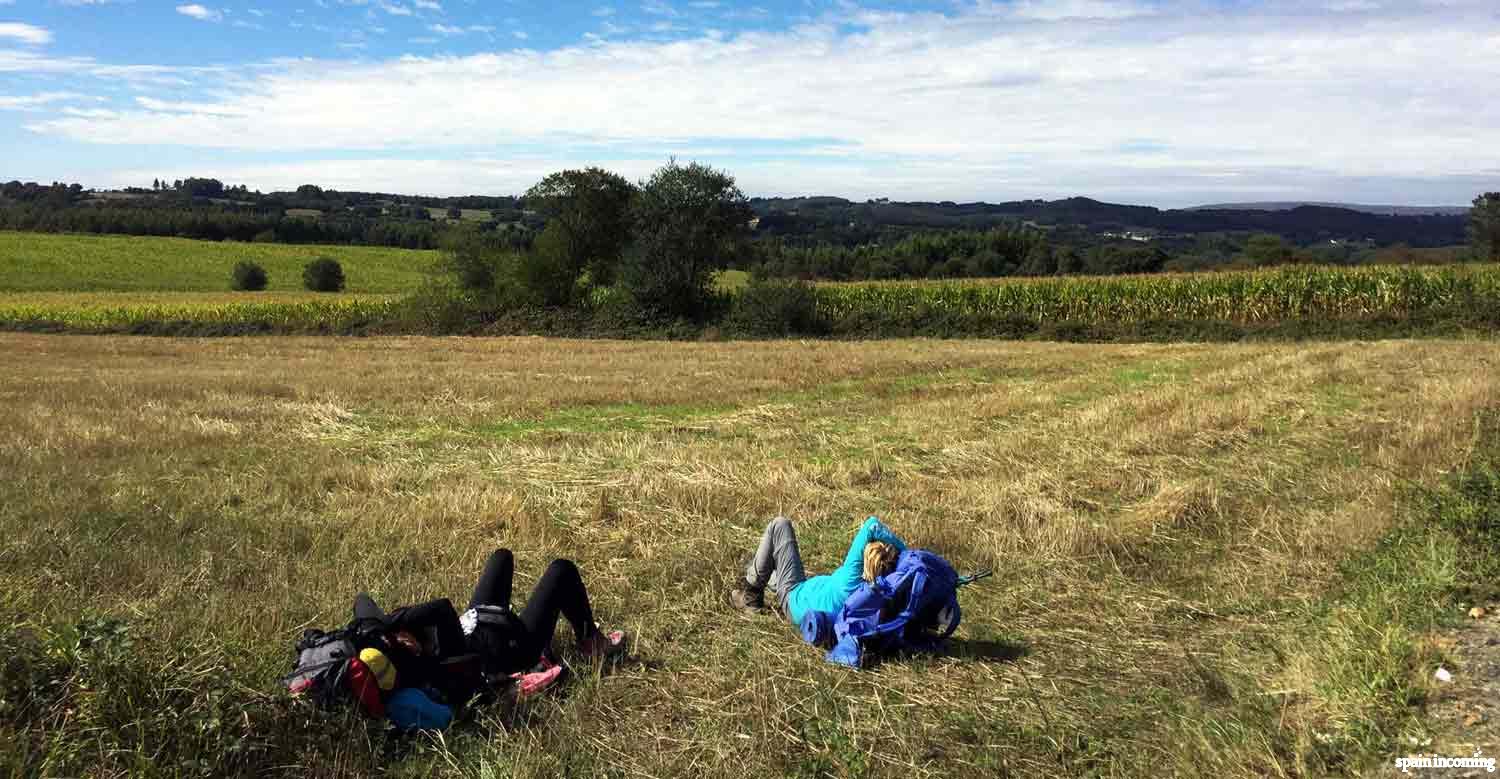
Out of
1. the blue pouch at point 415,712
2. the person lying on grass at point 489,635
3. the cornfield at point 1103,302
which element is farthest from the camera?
the cornfield at point 1103,302

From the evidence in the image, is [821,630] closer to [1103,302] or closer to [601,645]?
[601,645]

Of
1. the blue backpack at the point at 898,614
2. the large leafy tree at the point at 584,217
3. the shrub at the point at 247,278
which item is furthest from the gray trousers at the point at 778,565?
the shrub at the point at 247,278

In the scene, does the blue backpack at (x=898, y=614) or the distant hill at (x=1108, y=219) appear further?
the distant hill at (x=1108, y=219)

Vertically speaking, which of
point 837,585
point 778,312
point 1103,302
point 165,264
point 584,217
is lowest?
point 778,312

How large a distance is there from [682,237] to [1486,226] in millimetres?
36884

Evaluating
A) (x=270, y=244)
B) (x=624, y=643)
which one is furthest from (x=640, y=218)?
(x=270, y=244)

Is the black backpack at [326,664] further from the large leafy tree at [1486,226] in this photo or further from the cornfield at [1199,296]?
the large leafy tree at [1486,226]

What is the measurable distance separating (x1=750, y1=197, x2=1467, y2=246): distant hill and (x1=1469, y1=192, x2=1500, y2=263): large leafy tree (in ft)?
139

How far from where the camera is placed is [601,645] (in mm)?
5730

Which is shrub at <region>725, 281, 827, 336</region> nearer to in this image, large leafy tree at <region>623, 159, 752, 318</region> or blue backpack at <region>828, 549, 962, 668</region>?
large leafy tree at <region>623, 159, 752, 318</region>

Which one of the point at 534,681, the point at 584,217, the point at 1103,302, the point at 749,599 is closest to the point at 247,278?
the point at 584,217

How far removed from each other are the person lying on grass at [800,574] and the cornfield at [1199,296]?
1414 inches

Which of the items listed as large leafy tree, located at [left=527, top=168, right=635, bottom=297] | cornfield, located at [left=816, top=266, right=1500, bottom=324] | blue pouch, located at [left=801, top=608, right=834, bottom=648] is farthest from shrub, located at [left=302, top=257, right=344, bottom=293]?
blue pouch, located at [left=801, top=608, right=834, bottom=648]

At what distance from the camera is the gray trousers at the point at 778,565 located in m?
6.66
